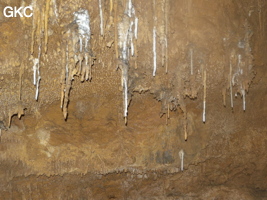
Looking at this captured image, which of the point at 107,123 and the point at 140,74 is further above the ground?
the point at 140,74

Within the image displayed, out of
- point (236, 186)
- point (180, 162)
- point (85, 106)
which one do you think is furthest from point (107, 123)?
point (236, 186)

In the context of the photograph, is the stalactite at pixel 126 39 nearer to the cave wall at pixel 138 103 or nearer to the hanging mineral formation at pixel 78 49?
the cave wall at pixel 138 103

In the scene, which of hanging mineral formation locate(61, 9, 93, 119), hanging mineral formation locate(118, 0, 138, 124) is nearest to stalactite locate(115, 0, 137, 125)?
hanging mineral formation locate(118, 0, 138, 124)

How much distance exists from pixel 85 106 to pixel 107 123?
612 millimetres

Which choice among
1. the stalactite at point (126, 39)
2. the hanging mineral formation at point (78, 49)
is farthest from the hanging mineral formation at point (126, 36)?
the hanging mineral formation at point (78, 49)

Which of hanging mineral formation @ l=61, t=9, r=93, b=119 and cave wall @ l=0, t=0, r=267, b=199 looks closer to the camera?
hanging mineral formation @ l=61, t=9, r=93, b=119

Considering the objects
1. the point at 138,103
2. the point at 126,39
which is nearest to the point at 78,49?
the point at 126,39

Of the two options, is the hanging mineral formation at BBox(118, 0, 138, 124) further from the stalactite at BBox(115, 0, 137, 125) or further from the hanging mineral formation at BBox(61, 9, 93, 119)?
the hanging mineral formation at BBox(61, 9, 93, 119)

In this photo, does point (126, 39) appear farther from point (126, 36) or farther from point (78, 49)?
point (78, 49)

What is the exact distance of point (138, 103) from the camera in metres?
7.14

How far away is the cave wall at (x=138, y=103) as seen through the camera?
6.00m

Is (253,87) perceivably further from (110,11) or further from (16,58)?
(16,58)

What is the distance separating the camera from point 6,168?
659 centimetres

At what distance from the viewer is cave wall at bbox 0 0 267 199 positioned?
600cm
